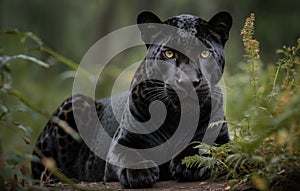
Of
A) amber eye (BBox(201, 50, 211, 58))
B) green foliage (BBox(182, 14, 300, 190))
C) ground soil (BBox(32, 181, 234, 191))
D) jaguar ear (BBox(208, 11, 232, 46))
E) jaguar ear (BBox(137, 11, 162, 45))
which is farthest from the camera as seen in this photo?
jaguar ear (BBox(137, 11, 162, 45))

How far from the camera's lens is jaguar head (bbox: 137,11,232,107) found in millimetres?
4824

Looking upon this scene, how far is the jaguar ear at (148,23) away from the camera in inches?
208

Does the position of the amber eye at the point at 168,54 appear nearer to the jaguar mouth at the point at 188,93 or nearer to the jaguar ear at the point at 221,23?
the jaguar mouth at the point at 188,93

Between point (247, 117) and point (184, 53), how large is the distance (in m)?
0.87

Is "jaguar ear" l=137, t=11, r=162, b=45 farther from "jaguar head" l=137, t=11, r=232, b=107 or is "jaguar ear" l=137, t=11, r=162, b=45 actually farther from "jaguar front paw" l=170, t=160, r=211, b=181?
"jaguar front paw" l=170, t=160, r=211, b=181

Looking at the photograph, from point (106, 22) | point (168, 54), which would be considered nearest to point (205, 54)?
point (168, 54)

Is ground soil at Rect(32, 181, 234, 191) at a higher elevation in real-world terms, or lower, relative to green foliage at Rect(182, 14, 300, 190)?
lower

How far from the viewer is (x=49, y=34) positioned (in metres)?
18.0

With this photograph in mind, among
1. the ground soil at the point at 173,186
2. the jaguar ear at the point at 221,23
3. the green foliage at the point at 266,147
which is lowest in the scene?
the ground soil at the point at 173,186

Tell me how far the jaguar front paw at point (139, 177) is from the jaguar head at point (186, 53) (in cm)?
68

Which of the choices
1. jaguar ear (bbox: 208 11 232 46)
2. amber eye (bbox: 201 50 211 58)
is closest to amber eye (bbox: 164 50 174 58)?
amber eye (bbox: 201 50 211 58)

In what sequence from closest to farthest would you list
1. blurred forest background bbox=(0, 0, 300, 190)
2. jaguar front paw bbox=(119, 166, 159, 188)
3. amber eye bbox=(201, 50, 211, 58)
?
1. jaguar front paw bbox=(119, 166, 159, 188)
2. amber eye bbox=(201, 50, 211, 58)
3. blurred forest background bbox=(0, 0, 300, 190)

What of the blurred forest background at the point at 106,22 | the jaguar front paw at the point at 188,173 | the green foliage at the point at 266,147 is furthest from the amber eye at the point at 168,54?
the blurred forest background at the point at 106,22

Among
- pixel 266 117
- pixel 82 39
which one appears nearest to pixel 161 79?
pixel 266 117
